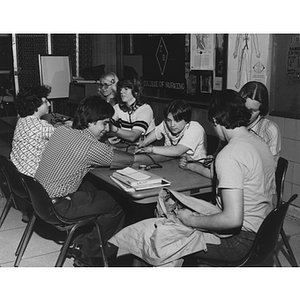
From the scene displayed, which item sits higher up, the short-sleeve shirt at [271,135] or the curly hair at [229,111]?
the curly hair at [229,111]

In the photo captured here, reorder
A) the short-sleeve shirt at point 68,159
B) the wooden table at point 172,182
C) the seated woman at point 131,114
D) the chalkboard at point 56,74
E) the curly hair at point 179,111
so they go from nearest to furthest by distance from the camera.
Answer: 1. the wooden table at point 172,182
2. the short-sleeve shirt at point 68,159
3. the curly hair at point 179,111
4. the seated woman at point 131,114
5. the chalkboard at point 56,74

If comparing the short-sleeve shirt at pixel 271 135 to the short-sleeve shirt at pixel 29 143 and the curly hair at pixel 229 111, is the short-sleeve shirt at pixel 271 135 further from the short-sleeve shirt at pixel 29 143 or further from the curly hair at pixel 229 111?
the short-sleeve shirt at pixel 29 143

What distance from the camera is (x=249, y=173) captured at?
2139 millimetres

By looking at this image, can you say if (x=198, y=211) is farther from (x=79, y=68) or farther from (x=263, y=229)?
(x=79, y=68)

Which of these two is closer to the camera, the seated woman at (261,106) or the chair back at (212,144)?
the seated woman at (261,106)

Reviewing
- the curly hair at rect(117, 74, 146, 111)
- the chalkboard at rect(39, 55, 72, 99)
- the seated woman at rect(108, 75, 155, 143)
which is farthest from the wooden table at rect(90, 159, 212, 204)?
the chalkboard at rect(39, 55, 72, 99)

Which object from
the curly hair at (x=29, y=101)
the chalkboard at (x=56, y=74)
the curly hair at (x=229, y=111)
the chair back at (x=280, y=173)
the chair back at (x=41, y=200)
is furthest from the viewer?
the chalkboard at (x=56, y=74)

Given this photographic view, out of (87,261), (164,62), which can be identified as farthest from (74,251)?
(164,62)

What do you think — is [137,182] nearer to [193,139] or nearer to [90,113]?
[90,113]

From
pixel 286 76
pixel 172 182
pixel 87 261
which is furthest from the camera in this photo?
pixel 286 76

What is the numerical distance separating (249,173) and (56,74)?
4.59 metres

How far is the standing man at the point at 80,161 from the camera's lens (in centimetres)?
275

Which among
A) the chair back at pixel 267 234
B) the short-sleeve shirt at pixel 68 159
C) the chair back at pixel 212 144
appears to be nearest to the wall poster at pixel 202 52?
the chair back at pixel 212 144

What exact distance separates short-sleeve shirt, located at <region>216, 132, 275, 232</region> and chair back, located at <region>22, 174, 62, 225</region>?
1036mm
